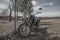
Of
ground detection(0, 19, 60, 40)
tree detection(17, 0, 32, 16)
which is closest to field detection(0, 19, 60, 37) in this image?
ground detection(0, 19, 60, 40)

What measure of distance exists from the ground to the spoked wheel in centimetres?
8

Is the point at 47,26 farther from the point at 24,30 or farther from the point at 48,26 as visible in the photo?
the point at 24,30

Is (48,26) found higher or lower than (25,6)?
lower

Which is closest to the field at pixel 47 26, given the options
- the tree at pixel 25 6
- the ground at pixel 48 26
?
the ground at pixel 48 26

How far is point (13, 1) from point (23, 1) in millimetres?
164

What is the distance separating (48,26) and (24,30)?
1.28 feet

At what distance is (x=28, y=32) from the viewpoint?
2615 millimetres

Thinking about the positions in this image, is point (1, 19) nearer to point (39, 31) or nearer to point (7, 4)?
point (7, 4)

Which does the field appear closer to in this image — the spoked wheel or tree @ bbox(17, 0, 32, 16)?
the spoked wheel

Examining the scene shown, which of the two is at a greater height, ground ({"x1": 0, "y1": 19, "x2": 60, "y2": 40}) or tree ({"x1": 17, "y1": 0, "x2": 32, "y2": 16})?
tree ({"x1": 17, "y1": 0, "x2": 32, "y2": 16})

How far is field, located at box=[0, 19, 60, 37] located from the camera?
253 cm

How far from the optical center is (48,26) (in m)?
2.57

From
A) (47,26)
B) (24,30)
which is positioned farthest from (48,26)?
(24,30)

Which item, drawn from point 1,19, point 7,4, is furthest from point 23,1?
point 1,19
